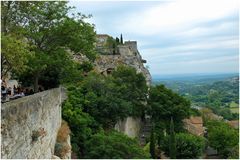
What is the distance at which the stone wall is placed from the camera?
8.90 meters

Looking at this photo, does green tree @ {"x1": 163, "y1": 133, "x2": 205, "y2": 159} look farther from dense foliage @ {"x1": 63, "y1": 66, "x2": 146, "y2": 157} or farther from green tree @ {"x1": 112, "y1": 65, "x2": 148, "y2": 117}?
green tree @ {"x1": 112, "y1": 65, "x2": 148, "y2": 117}

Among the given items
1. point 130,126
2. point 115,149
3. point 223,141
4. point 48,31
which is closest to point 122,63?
point 130,126

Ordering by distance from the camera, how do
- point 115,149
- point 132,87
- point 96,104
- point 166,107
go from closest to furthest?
point 115,149, point 96,104, point 132,87, point 166,107

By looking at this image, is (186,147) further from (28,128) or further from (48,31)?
(28,128)

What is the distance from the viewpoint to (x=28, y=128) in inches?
420

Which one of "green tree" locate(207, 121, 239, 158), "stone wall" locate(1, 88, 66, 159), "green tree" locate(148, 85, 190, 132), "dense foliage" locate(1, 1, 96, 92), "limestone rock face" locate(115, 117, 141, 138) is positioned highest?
"dense foliage" locate(1, 1, 96, 92)

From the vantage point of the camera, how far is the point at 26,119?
10492 millimetres

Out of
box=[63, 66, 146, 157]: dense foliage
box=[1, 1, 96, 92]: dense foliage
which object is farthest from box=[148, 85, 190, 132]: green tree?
box=[1, 1, 96, 92]: dense foliage

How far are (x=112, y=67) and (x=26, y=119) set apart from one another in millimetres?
34177

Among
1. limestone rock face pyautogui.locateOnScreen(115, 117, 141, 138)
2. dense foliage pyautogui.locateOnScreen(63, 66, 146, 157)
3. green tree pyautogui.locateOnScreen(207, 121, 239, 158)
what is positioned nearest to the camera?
dense foliage pyautogui.locateOnScreen(63, 66, 146, 157)

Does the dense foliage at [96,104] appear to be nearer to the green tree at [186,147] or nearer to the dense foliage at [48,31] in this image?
the green tree at [186,147]

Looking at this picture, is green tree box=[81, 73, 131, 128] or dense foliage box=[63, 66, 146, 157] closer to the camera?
dense foliage box=[63, 66, 146, 157]

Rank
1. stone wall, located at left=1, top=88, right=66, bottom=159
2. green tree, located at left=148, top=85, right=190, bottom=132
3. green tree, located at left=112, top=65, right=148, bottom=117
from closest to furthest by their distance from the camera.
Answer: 1. stone wall, located at left=1, top=88, right=66, bottom=159
2. green tree, located at left=112, top=65, right=148, bottom=117
3. green tree, located at left=148, top=85, right=190, bottom=132

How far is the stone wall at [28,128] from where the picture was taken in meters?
8.90
